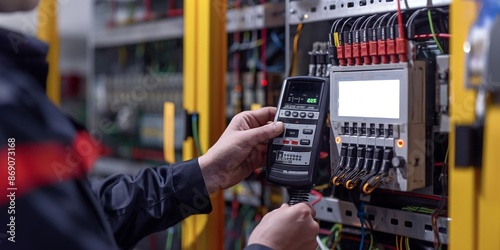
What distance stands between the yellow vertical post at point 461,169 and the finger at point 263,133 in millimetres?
436

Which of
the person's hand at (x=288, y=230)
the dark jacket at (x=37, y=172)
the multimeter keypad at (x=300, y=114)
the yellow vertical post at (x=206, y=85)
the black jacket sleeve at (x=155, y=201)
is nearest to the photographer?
the dark jacket at (x=37, y=172)

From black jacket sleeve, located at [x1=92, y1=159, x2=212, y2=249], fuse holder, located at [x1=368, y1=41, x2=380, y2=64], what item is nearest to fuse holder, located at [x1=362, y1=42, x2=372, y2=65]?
fuse holder, located at [x1=368, y1=41, x2=380, y2=64]

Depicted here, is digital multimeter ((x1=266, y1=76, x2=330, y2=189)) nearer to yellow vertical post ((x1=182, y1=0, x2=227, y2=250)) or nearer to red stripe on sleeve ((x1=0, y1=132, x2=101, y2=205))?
yellow vertical post ((x1=182, y1=0, x2=227, y2=250))

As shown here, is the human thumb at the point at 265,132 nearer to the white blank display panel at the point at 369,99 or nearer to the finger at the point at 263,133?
the finger at the point at 263,133

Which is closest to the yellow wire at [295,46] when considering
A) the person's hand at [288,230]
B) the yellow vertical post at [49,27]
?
the person's hand at [288,230]

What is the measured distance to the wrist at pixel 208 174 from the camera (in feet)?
4.41

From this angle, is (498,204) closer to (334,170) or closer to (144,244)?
(334,170)

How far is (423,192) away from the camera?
1215 millimetres

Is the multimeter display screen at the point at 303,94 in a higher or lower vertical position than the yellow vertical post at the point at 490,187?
higher

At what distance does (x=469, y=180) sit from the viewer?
916mm

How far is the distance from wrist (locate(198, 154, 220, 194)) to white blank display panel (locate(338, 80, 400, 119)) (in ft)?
1.19

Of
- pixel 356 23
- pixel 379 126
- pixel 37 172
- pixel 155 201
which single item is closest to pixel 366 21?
pixel 356 23

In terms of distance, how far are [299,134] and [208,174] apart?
10.9 inches

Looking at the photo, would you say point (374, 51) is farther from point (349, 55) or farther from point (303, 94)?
point (303, 94)
